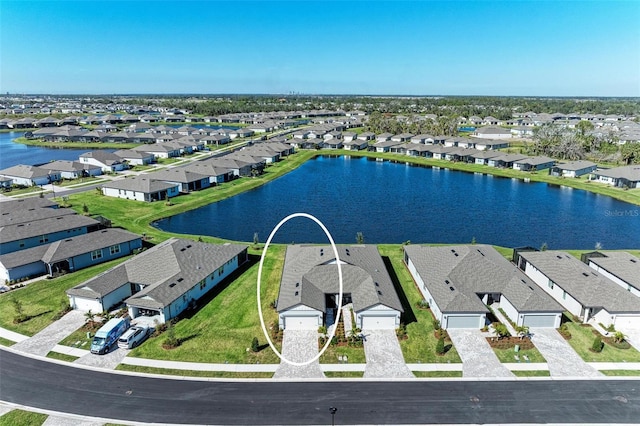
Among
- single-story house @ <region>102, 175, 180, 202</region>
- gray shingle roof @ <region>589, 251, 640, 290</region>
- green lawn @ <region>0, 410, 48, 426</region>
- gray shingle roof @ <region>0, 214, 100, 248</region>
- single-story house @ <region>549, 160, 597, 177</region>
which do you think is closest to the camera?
green lawn @ <region>0, 410, 48, 426</region>

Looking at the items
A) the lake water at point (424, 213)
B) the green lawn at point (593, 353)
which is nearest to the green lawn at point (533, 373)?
the green lawn at point (593, 353)

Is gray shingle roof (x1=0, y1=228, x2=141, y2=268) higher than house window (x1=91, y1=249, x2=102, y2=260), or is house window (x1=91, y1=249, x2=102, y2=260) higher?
gray shingle roof (x1=0, y1=228, x2=141, y2=268)

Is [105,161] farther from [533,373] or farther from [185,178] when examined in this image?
[533,373]

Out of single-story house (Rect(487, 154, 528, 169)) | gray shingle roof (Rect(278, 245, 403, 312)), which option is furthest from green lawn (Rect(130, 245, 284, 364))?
single-story house (Rect(487, 154, 528, 169))

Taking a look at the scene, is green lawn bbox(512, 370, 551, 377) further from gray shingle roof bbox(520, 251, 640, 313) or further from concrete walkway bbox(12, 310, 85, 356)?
concrete walkway bbox(12, 310, 85, 356)

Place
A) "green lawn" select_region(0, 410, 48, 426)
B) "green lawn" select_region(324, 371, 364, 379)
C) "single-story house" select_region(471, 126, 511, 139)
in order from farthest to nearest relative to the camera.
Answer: "single-story house" select_region(471, 126, 511, 139) < "green lawn" select_region(324, 371, 364, 379) < "green lawn" select_region(0, 410, 48, 426)

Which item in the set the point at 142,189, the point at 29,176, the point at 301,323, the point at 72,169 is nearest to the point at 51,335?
the point at 301,323

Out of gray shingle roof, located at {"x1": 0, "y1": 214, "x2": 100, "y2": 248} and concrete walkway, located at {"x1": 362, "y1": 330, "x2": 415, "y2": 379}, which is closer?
concrete walkway, located at {"x1": 362, "y1": 330, "x2": 415, "y2": 379}
